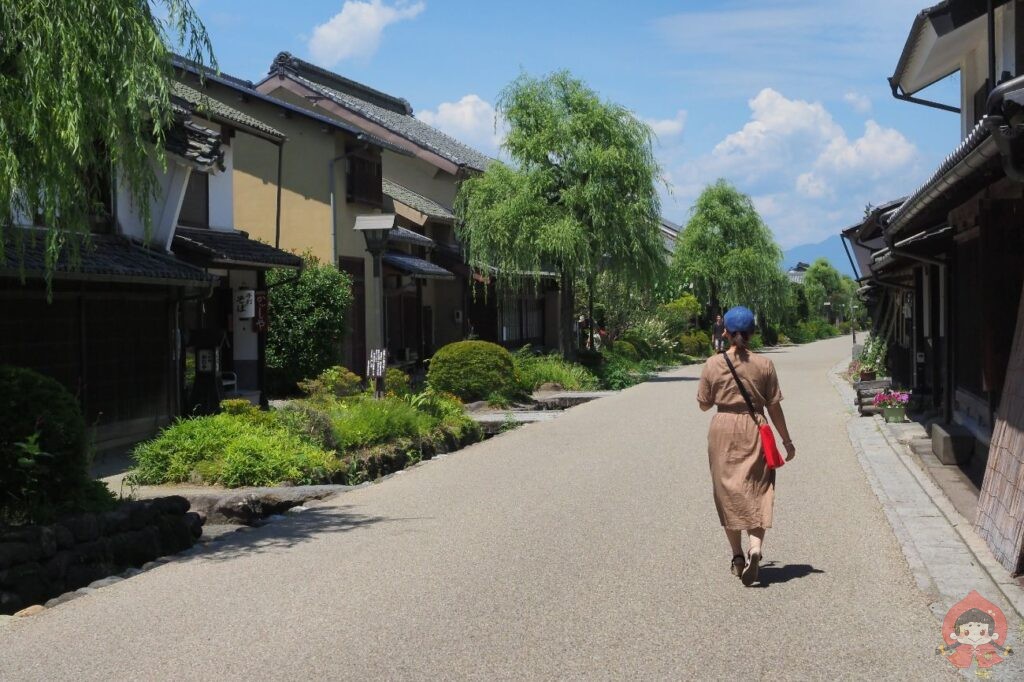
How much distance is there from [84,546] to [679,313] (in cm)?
4232

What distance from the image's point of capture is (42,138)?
7.75 m

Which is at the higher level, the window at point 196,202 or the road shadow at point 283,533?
the window at point 196,202

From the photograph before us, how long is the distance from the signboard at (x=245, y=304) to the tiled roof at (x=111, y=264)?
4.95 m

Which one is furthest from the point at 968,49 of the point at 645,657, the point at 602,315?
the point at 602,315

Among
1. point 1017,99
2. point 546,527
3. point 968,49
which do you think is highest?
point 968,49

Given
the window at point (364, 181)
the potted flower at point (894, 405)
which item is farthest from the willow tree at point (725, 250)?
the potted flower at point (894, 405)

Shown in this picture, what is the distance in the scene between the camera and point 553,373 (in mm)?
28375

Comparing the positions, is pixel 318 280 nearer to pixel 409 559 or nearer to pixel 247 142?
pixel 247 142

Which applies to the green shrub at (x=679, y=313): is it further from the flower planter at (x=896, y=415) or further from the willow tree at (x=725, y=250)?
the flower planter at (x=896, y=415)

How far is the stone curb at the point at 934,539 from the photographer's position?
6.77 metres

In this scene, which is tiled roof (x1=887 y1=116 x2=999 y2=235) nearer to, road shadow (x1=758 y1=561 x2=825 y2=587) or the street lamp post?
road shadow (x1=758 y1=561 x2=825 y2=587)

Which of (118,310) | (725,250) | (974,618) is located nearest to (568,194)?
(118,310)

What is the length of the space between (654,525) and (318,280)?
15.3 metres

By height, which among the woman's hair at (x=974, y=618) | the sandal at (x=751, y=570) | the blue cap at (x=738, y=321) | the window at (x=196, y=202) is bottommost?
the woman's hair at (x=974, y=618)
